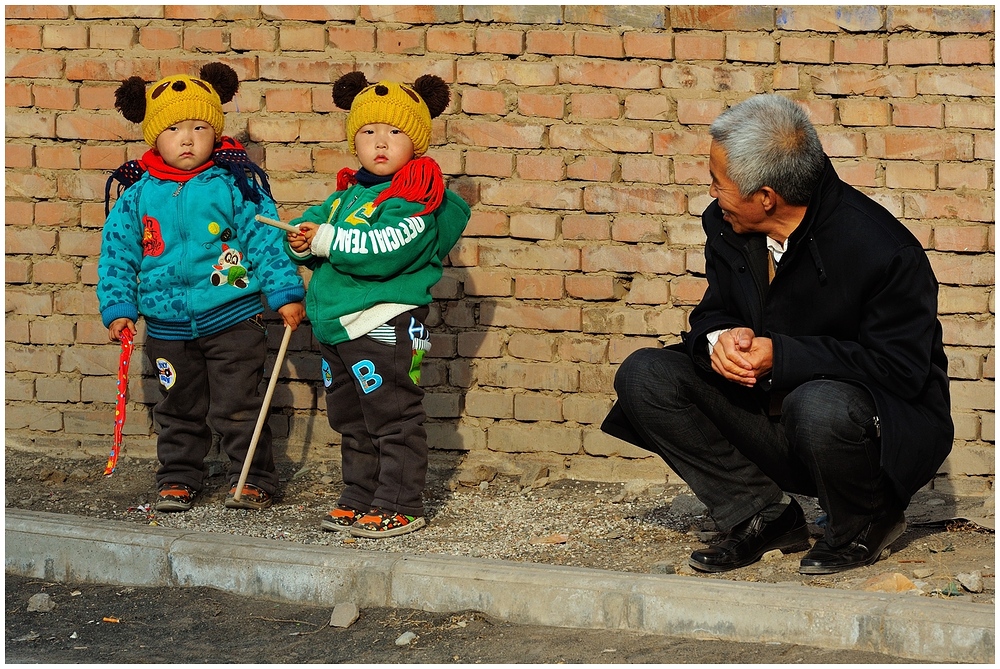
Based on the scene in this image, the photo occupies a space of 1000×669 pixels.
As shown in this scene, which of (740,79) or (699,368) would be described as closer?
(699,368)

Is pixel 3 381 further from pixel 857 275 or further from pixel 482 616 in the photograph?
pixel 857 275

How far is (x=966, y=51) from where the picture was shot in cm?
479

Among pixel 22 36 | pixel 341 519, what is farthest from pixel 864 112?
pixel 22 36

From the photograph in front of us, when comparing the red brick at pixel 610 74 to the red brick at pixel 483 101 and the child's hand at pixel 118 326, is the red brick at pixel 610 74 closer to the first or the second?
the red brick at pixel 483 101

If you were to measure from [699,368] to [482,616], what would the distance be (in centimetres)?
106

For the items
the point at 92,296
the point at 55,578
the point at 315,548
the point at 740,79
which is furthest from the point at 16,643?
the point at 740,79

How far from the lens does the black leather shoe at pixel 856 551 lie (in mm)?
3641

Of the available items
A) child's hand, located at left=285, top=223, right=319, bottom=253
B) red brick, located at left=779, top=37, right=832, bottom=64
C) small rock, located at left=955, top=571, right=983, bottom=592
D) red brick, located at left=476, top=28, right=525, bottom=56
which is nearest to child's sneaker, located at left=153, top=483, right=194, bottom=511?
child's hand, located at left=285, top=223, right=319, bottom=253

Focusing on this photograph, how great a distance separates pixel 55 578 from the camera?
4.19 m

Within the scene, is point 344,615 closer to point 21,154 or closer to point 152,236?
point 152,236

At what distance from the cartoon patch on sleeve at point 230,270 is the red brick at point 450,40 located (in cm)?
128

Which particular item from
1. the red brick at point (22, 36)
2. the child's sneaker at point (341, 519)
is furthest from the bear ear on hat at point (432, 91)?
the red brick at point (22, 36)

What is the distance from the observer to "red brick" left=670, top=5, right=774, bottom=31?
494 cm

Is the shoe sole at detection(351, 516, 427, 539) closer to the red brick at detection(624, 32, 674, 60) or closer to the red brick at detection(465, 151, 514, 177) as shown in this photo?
the red brick at detection(465, 151, 514, 177)
